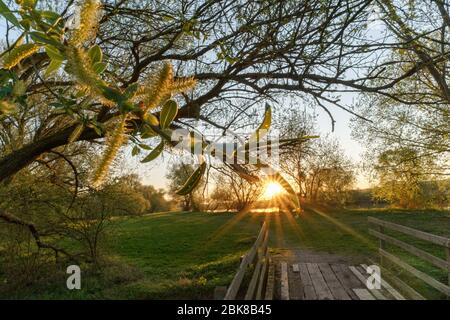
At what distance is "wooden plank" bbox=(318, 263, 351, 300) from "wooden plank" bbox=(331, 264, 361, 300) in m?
0.07

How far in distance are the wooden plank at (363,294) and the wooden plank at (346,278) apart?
0.19 ft

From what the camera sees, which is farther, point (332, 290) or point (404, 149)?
point (404, 149)

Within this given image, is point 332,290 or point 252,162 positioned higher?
point 252,162

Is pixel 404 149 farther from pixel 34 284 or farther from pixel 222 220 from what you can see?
pixel 34 284

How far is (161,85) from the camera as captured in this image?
1.27 feet

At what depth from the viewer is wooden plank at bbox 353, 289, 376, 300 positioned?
5.27 metres

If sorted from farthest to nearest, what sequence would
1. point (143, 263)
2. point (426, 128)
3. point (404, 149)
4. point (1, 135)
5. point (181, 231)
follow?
point (181, 231) < point (404, 149) < point (426, 128) < point (143, 263) < point (1, 135)

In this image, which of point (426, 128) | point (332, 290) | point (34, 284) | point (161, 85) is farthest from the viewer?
point (426, 128)

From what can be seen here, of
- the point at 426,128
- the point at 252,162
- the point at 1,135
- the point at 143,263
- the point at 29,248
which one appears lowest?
the point at 143,263

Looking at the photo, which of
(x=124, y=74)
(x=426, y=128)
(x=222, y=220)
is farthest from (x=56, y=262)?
(x=222, y=220)

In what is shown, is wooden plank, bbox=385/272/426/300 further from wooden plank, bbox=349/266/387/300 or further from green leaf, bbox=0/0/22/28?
green leaf, bbox=0/0/22/28

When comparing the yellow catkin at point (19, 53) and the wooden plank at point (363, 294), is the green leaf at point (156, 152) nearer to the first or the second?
the yellow catkin at point (19, 53)

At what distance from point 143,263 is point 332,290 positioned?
Answer: 6.47m

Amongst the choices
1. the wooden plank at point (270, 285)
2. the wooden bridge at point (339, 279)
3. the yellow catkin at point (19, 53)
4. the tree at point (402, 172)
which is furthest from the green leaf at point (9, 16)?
the tree at point (402, 172)
